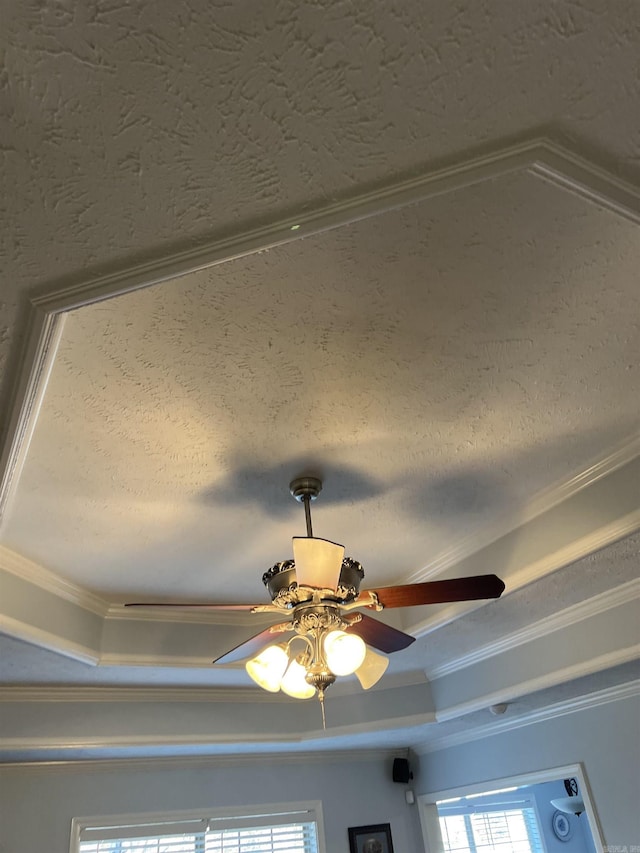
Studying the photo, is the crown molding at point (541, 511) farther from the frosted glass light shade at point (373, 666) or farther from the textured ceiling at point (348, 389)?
the frosted glass light shade at point (373, 666)

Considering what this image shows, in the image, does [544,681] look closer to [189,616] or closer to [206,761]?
[189,616]

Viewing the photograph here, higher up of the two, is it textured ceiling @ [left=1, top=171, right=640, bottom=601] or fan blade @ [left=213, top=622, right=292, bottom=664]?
textured ceiling @ [left=1, top=171, right=640, bottom=601]

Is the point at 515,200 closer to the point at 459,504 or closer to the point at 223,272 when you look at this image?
the point at 223,272

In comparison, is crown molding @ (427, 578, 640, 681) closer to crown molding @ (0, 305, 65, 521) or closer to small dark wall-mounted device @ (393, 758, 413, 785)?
small dark wall-mounted device @ (393, 758, 413, 785)

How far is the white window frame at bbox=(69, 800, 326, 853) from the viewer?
11.6 ft

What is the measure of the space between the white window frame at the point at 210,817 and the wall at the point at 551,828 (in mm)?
2335

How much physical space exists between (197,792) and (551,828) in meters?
3.68

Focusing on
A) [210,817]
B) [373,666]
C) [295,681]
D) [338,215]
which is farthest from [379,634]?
[210,817]

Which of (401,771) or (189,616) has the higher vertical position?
(189,616)

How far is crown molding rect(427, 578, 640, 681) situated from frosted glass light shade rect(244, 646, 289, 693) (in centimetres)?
156

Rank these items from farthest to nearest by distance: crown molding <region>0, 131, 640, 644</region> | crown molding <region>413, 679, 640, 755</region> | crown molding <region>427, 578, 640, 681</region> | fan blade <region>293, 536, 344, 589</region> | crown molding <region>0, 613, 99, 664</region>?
crown molding <region>413, 679, 640, 755</region>, crown molding <region>427, 578, 640, 681</region>, crown molding <region>0, 613, 99, 664</region>, fan blade <region>293, 536, 344, 589</region>, crown molding <region>0, 131, 640, 644</region>

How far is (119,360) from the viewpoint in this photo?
1.55 m

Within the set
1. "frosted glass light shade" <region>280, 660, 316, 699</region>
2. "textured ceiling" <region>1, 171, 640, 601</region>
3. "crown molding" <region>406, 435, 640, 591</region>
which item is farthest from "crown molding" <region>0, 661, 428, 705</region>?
"frosted glass light shade" <region>280, 660, 316, 699</region>

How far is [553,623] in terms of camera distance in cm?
303
